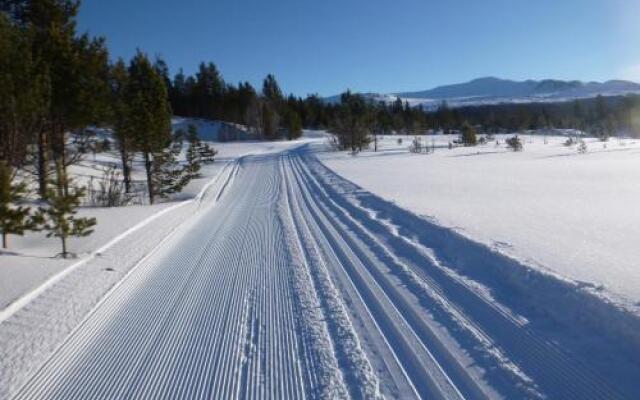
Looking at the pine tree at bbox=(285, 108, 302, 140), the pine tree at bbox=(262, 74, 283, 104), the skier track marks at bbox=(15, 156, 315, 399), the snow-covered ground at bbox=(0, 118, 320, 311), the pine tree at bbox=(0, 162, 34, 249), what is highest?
the pine tree at bbox=(262, 74, 283, 104)

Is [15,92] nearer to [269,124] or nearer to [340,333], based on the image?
[340,333]

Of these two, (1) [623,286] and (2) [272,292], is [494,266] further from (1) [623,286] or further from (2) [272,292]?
(2) [272,292]

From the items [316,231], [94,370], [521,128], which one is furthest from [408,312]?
[521,128]

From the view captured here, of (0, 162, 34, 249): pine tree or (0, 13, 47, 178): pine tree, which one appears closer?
(0, 162, 34, 249): pine tree

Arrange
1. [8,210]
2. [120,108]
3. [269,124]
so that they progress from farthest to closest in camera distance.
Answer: [269,124], [120,108], [8,210]

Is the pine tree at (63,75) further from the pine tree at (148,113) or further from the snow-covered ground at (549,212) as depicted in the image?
the snow-covered ground at (549,212)

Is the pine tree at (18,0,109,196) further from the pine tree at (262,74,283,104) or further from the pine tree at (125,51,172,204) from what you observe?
the pine tree at (262,74,283,104)

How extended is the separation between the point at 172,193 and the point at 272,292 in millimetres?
19600

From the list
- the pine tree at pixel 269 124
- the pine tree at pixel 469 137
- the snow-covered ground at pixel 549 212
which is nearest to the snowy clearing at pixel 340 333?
the snow-covered ground at pixel 549 212

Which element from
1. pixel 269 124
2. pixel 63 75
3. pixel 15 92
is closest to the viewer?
pixel 15 92

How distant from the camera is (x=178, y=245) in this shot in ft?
34.8

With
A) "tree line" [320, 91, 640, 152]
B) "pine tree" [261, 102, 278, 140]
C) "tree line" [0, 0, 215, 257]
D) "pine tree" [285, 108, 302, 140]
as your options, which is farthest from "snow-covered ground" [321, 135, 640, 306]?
"pine tree" [261, 102, 278, 140]

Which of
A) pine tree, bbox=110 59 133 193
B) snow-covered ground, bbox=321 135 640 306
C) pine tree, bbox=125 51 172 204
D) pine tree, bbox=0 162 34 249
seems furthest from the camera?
pine tree, bbox=125 51 172 204

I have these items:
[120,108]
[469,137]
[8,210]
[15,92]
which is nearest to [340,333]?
[8,210]
